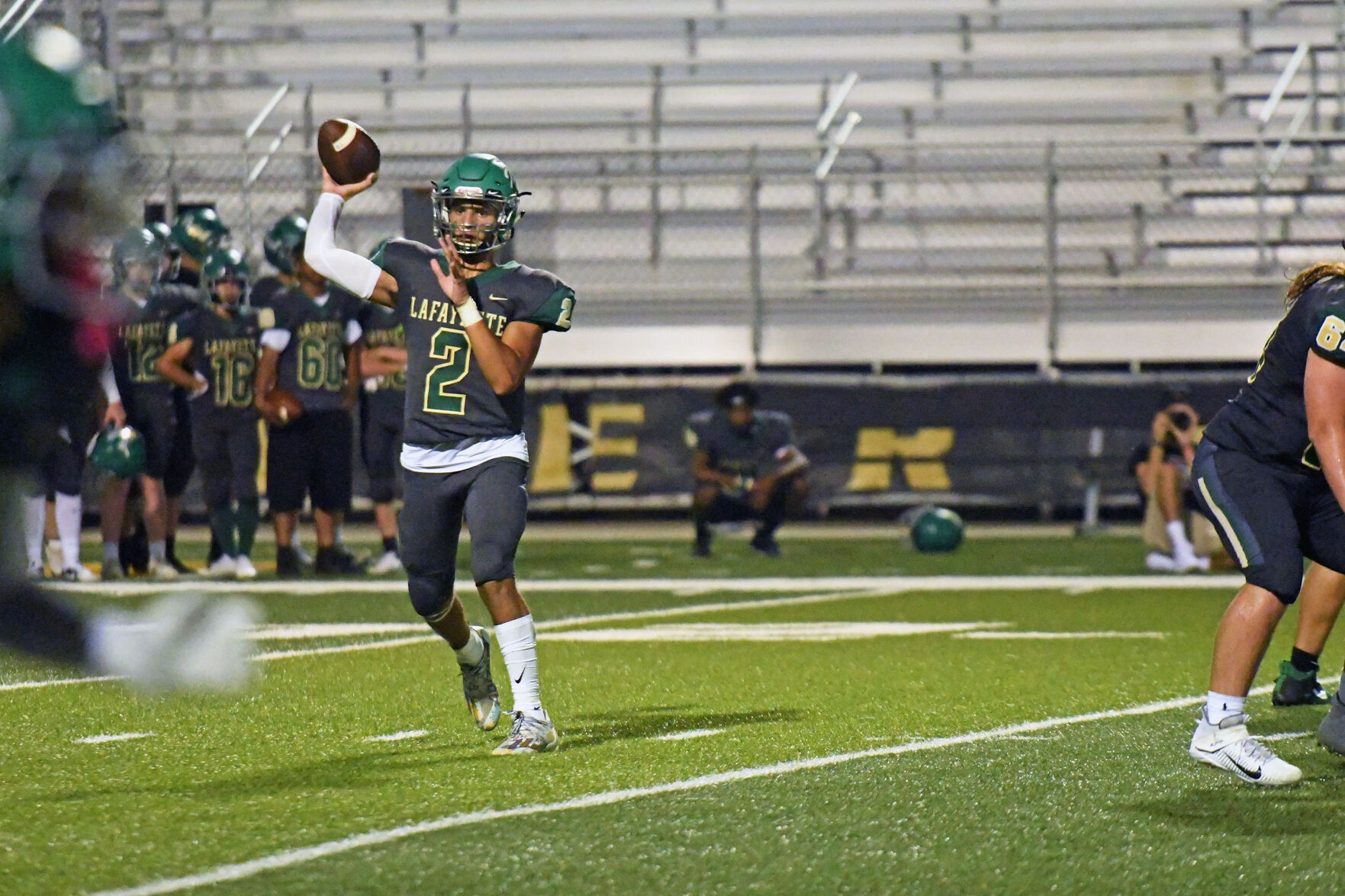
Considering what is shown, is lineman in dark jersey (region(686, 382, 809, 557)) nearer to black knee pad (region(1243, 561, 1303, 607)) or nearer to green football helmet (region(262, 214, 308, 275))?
green football helmet (region(262, 214, 308, 275))

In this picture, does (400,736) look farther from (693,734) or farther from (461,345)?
(461,345)

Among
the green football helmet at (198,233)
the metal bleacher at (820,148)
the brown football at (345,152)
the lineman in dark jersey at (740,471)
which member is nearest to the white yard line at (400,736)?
the brown football at (345,152)

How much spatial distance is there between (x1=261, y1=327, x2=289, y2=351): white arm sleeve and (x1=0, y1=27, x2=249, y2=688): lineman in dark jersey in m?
7.81

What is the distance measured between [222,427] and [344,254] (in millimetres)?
5943

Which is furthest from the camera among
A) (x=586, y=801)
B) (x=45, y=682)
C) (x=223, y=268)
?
(x=223, y=268)

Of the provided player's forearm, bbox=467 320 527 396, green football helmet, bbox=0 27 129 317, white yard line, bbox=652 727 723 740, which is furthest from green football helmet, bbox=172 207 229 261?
green football helmet, bbox=0 27 129 317

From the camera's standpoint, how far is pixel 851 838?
4.30 metres

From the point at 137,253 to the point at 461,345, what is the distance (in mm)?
993

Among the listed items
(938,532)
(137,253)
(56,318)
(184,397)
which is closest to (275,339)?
(184,397)

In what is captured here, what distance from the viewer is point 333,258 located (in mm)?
5664

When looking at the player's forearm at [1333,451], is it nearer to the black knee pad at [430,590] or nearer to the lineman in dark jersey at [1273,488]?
the lineman in dark jersey at [1273,488]

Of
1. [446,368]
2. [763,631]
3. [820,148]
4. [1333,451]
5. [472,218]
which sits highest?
[820,148]

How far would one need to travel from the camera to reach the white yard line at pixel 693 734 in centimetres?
573

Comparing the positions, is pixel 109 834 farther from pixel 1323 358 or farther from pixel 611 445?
pixel 611 445
